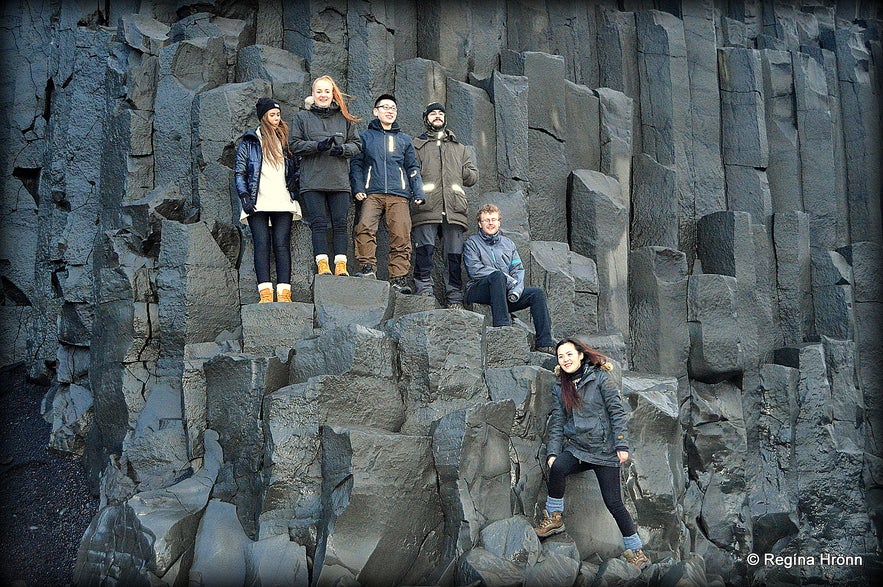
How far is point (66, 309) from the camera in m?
11.7

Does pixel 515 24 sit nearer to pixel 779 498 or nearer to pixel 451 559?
pixel 779 498

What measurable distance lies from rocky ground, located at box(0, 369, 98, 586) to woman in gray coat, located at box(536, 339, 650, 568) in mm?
5199

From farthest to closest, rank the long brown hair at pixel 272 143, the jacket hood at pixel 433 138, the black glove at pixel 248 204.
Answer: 1. the jacket hood at pixel 433 138
2. the long brown hair at pixel 272 143
3. the black glove at pixel 248 204

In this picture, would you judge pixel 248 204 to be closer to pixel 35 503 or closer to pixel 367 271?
pixel 367 271

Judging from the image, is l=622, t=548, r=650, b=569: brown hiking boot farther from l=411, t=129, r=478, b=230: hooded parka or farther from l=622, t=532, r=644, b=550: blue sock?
l=411, t=129, r=478, b=230: hooded parka

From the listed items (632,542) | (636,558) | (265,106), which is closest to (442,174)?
(265,106)

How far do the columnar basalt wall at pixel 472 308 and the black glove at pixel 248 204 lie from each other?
1010 millimetres

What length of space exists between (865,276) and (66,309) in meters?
12.8

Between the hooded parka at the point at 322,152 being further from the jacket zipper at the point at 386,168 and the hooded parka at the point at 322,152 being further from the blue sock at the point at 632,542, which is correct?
the blue sock at the point at 632,542

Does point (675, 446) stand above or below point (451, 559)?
above

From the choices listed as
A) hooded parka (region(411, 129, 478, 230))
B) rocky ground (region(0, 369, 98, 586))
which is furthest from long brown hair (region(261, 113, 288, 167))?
rocky ground (region(0, 369, 98, 586))

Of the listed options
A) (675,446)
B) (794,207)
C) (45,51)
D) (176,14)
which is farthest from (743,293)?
(45,51)

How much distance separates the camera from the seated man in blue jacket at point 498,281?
9.67m

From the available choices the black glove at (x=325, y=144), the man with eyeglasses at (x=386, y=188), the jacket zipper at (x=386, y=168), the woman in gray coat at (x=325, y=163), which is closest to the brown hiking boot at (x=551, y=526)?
the man with eyeglasses at (x=386, y=188)
